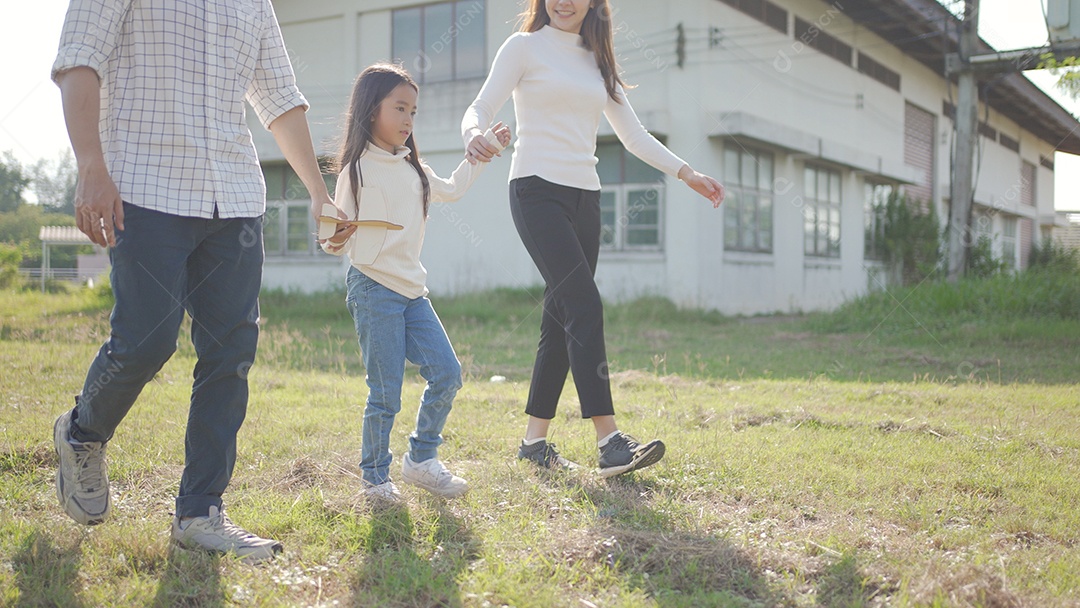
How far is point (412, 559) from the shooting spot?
8.10 ft

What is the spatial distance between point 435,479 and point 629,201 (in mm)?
10940

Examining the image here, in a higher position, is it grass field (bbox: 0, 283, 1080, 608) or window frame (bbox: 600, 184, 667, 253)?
window frame (bbox: 600, 184, 667, 253)

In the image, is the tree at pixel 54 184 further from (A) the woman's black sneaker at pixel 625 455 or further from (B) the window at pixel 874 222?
(B) the window at pixel 874 222

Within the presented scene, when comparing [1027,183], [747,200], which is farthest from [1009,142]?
[747,200]

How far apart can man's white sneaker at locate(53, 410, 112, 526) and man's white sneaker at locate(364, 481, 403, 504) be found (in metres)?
0.80

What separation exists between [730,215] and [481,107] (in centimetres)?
1142

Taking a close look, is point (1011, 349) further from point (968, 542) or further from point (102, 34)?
Answer: point (102, 34)

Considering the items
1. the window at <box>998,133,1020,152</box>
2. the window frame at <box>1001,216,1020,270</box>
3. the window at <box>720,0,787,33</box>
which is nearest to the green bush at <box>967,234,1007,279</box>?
the window at <box>720,0,787,33</box>

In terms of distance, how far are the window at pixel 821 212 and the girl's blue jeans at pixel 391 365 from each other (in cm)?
1432

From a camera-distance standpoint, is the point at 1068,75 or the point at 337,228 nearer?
the point at 337,228

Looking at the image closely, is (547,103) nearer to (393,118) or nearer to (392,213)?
(393,118)

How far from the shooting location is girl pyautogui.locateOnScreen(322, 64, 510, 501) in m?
3.10

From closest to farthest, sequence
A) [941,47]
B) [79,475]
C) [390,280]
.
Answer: [79,475], [390,280], [941,47]

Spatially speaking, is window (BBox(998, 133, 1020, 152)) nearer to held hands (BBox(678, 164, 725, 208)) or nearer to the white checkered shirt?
held hands (BBox(678, 164, 725, 208))
